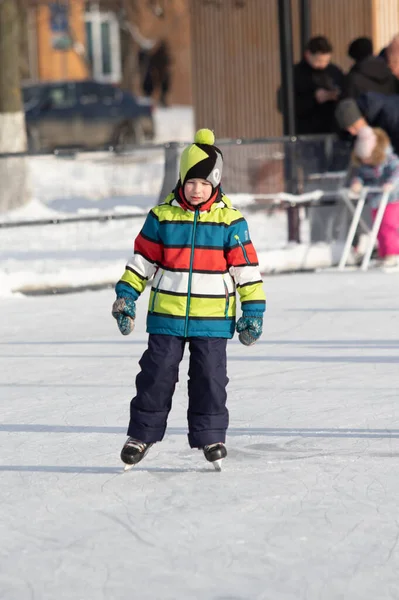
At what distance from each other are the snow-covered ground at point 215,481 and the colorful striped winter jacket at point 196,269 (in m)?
0.58

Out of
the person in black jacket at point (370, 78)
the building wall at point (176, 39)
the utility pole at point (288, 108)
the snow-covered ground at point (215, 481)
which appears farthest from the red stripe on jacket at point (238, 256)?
the building wall at point (176, 39)

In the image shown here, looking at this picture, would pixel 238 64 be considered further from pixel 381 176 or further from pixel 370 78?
pixel 381 176

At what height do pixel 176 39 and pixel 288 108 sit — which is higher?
pixel 176 39

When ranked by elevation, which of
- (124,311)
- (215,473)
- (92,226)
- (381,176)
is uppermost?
(124,311)

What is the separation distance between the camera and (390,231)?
12.0m

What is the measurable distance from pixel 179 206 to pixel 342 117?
263 inches

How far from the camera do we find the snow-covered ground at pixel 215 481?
160 inches

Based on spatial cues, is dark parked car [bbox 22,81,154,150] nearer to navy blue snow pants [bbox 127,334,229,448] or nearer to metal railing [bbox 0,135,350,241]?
metal railing [bbox 0,135,350,241]

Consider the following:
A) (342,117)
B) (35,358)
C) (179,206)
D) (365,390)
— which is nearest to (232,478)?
(179,206)

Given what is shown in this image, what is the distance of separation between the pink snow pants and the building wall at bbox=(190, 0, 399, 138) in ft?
18.5

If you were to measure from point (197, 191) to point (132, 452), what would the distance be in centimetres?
99

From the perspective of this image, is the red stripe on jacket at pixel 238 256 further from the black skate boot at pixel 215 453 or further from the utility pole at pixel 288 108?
the utility pole at pixel 288 108

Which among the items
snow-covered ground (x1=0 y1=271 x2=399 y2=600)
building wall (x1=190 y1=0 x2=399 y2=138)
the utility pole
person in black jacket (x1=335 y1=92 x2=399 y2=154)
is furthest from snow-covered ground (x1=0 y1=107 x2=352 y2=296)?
building wall (x1=190 y1=0 x2=399 y2=138)

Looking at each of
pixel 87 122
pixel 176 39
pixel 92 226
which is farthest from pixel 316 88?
pixel 176 39
